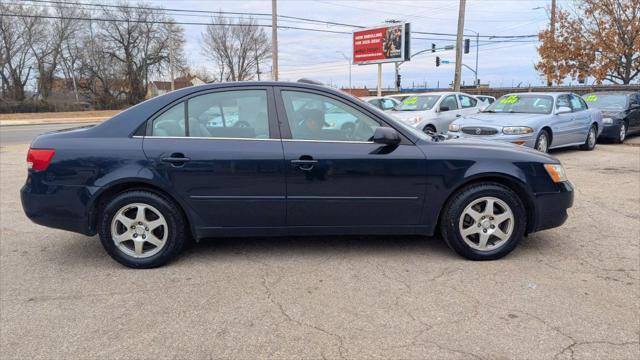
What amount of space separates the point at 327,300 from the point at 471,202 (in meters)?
1.56

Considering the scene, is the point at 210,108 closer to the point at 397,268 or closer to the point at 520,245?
the point at 397,268

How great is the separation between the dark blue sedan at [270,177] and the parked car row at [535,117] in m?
2.78

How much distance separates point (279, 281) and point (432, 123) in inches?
374

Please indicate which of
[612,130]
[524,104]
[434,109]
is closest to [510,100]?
[524,104]

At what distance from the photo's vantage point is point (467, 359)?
98.9 inches

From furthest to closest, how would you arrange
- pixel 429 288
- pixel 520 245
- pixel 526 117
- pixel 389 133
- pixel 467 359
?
pixel 526 117
pixel 520 245
pixel 389 133
pixel 429 288
pixel 467 359

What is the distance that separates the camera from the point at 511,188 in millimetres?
3963

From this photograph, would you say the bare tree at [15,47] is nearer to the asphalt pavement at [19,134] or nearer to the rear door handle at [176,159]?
the asphalt pavement at [19,134]

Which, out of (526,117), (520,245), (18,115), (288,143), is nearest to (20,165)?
(288,143)

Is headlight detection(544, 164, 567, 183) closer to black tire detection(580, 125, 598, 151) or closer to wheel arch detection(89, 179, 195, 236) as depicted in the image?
wheel arch detection(89, 179, 195, 236)

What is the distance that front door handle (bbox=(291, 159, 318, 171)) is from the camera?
12.2 ft

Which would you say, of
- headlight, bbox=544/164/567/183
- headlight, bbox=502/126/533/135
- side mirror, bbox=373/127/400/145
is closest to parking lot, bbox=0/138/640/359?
headlight, bbox=544/164/567/183

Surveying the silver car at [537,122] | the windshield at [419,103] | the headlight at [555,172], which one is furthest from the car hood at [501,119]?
the headlight at [555,172]

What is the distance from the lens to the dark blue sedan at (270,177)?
3709mm
